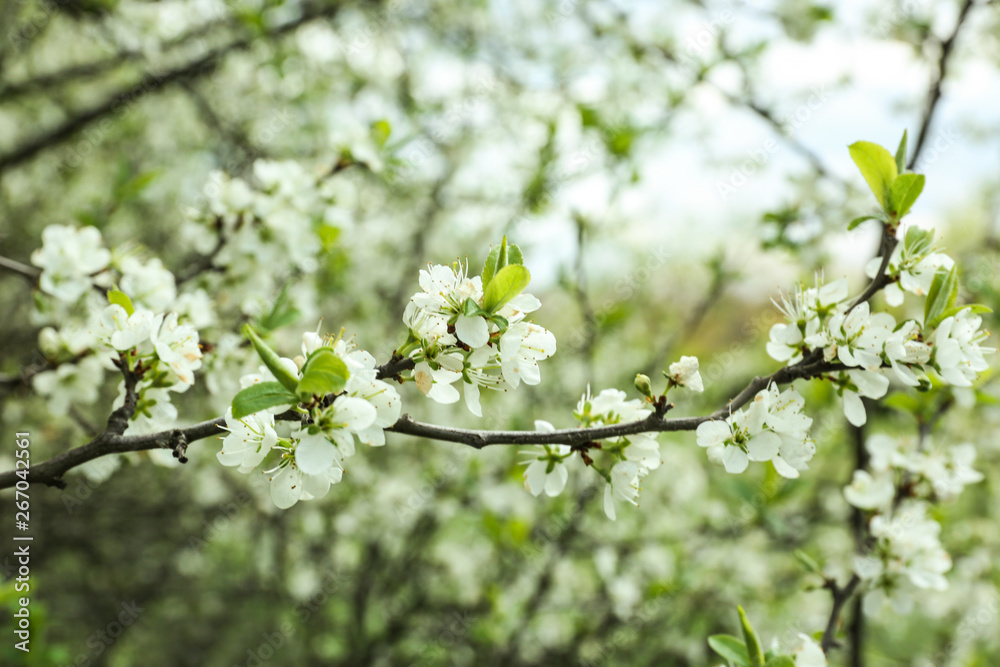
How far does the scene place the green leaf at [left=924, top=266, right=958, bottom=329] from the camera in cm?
111

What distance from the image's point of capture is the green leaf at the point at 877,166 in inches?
44.0

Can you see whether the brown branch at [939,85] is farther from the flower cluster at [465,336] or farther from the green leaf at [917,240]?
the flower cluster at [465,336]

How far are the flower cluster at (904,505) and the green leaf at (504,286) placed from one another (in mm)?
1253

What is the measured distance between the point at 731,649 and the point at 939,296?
78 cm

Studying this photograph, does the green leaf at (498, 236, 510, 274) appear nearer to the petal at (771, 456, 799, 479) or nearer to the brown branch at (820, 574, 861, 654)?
the petal at (771, 456, 799, 479)

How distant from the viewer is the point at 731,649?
1.24 m

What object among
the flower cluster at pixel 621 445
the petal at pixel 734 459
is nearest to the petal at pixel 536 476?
the flower cluster at pixel 621 445

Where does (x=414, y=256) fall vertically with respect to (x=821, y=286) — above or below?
below

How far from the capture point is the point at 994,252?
11.4ft

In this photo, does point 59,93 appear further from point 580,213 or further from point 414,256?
point 580,213

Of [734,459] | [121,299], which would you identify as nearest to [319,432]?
[121,299]

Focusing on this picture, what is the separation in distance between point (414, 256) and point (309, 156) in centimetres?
100

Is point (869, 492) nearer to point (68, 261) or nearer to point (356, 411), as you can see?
point (356, 411)

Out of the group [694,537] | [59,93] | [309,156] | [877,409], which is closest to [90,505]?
[309,156]
